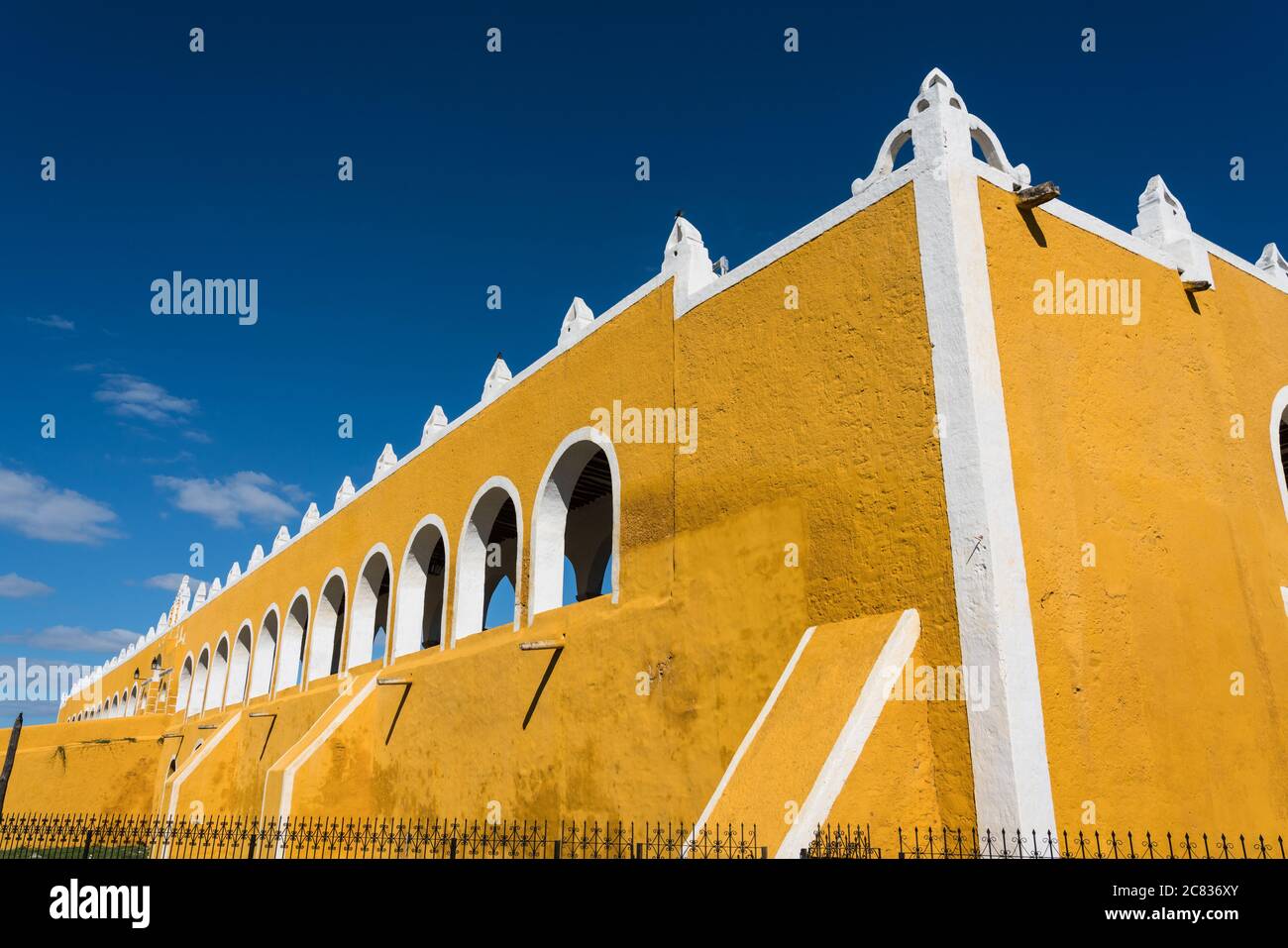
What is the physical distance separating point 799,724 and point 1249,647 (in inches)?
139

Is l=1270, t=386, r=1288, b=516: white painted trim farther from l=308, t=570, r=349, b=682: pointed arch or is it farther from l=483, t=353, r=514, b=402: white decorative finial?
l=308, t=570, r=349, b=682: pointed arch

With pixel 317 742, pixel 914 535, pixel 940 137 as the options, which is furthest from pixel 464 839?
pixel 317 742

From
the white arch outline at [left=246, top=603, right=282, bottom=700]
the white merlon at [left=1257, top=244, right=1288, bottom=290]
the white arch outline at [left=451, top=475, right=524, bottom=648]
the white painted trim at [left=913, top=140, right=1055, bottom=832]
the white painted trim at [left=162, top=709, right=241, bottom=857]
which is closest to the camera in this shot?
the white painted trim at [left=913, top=140, right=1055, bottom=832]

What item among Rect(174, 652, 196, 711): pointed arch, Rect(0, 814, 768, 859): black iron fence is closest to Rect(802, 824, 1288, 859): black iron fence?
Rect(0, 814, 768, 859): black iron fence

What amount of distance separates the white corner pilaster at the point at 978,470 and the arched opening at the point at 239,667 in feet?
55.8

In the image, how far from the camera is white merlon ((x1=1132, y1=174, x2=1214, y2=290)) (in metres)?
7.12

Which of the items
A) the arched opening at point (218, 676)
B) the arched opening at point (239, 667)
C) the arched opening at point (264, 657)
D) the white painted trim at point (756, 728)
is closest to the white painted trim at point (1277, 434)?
the white painted trim at point (756, 728)

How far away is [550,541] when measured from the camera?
29.4ft

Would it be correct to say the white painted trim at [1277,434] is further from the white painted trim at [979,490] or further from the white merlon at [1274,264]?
the white painted trim at [979,490]

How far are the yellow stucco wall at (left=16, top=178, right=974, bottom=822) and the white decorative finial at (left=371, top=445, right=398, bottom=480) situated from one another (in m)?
2.89

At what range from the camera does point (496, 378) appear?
35.0 feet

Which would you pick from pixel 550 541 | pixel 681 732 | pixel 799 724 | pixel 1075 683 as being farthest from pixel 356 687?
pixel 1075 683

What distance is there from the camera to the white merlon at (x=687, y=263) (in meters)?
7.77
